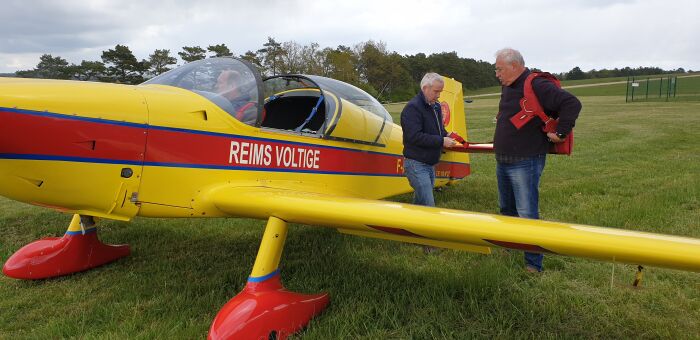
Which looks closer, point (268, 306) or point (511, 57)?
point (268, 306)

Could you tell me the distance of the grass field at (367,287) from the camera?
2.98 meters

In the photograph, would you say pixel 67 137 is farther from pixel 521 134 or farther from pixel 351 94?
pixel 521 134

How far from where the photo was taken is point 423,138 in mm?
4336

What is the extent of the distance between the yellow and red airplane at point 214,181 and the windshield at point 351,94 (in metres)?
0.24

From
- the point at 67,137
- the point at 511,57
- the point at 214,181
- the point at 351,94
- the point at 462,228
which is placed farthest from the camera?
the point at 351,94

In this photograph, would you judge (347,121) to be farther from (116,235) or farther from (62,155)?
(116,235)

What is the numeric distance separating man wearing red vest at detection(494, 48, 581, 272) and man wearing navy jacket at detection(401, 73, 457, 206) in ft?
2.38

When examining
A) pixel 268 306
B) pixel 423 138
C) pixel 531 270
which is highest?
pixel 423 138

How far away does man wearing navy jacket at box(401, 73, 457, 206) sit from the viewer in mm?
4391

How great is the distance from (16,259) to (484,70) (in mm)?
88255

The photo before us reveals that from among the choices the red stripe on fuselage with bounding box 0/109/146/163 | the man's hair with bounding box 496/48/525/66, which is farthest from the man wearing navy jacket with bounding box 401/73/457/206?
the red stripe on fuselage with bounding box 0/109/146/163

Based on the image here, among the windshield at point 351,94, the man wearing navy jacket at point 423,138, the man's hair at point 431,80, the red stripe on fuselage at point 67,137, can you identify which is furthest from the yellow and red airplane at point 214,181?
the man's hair at point 431,80

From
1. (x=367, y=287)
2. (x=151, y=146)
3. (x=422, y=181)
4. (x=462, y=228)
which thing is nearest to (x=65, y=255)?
(x=151, y=146)

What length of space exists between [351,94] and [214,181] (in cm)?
206
